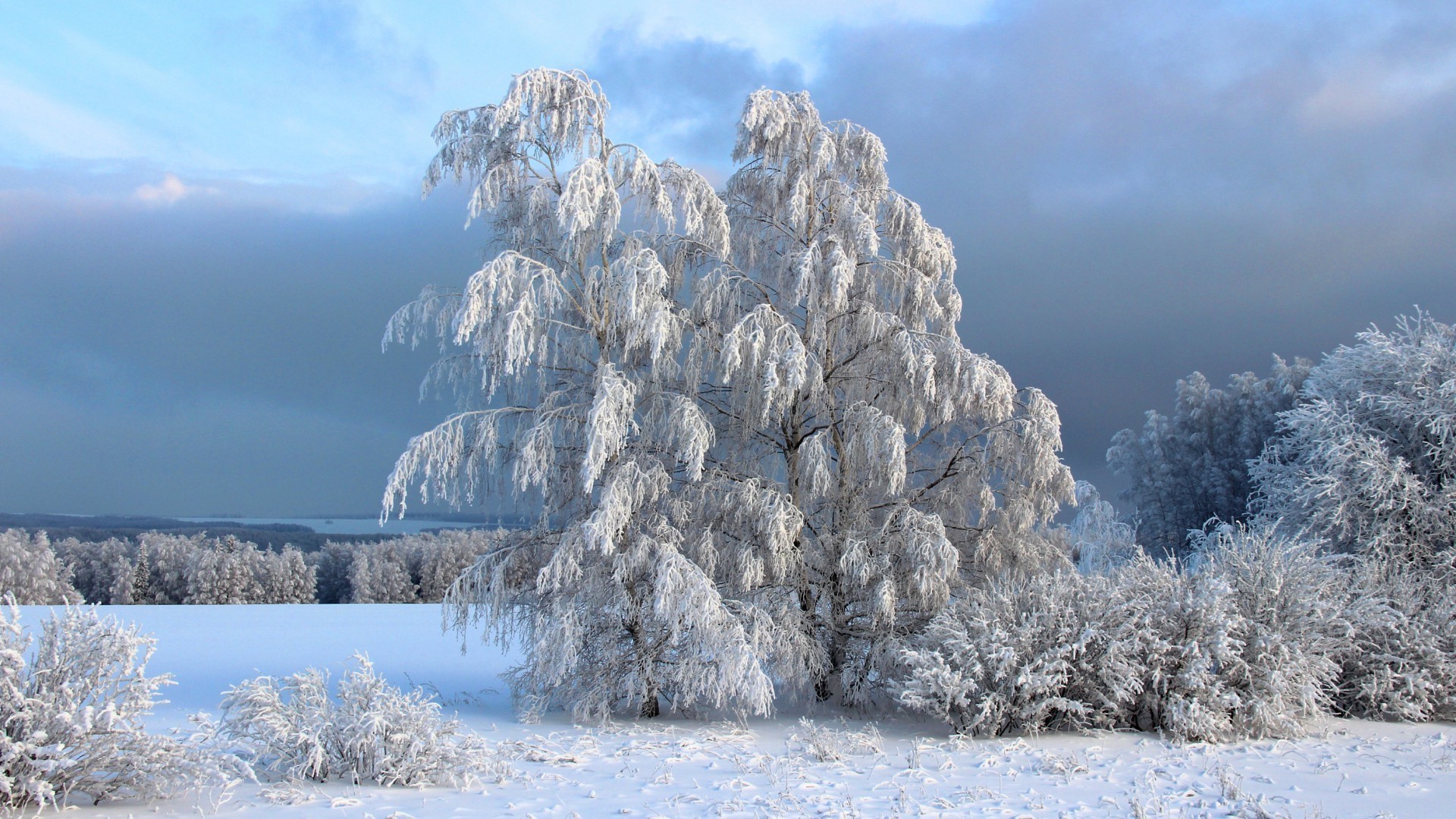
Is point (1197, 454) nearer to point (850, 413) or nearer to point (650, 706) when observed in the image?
point (850, 413)

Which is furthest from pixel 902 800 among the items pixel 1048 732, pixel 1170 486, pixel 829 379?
pixel 1170 486

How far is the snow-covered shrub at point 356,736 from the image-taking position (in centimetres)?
677

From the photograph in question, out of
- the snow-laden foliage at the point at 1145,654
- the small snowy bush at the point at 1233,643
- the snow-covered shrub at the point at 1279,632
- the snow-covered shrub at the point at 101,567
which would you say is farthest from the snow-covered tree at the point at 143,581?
the snow-covered shrub at the point at 1279,632

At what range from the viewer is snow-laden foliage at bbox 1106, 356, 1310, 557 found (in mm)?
23828

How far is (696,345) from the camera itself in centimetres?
1048

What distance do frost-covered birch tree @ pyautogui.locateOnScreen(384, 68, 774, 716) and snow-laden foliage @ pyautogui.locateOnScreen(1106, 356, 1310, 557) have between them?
60.7 ft

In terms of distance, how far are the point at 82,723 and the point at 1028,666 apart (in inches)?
294

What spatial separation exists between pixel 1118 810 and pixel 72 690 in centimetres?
695

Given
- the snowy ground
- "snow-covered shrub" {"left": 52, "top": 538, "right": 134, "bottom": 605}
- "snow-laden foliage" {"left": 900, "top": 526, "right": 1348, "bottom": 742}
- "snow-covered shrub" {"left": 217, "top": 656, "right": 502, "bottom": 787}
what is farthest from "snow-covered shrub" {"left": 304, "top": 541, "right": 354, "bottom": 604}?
"snow-laden foliage" {"left": 900, "top": 526, "right": 1348, "bottom": 742}

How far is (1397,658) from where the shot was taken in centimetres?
959

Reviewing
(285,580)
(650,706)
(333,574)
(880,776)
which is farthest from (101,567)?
(880,776)

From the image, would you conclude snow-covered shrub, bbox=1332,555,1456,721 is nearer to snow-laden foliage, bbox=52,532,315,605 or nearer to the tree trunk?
the tree trunk

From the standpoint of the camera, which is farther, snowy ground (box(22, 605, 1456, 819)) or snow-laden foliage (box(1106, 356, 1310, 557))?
snow-laden foliage (box(1106, 356, 1310, 557))

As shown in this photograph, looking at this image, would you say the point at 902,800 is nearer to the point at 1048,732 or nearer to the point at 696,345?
the point at 1048,732
